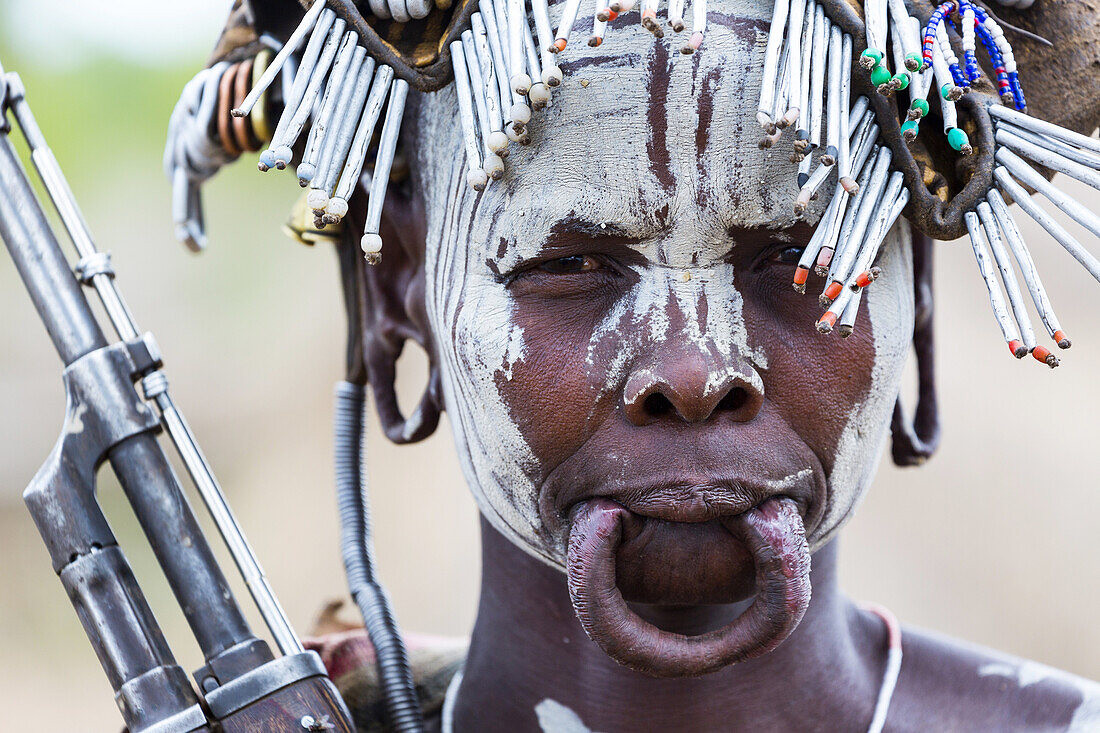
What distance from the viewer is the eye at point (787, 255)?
1.25 m

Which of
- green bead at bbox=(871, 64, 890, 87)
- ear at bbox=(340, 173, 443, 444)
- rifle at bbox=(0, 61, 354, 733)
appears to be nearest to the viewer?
green bead at bbox=(871, 64, 890, 87)

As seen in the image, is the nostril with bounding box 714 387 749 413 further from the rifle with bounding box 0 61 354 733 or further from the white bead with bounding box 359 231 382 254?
the rifle with bounding box 0 61 354 733

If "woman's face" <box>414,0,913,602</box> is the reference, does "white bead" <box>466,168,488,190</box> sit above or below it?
above

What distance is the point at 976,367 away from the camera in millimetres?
5078

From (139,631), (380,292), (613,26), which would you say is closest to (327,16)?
(613,26)

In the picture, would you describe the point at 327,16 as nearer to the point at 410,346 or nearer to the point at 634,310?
the point at 634,310

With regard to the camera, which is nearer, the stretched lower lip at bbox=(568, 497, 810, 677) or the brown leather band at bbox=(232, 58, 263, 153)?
the stretched lower lip at bbox=(568, 497, 810, 677)

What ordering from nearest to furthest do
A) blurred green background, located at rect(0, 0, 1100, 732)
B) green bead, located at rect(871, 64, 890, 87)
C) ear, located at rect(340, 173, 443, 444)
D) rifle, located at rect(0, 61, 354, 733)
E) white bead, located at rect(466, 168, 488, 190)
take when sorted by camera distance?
1. green bead, located at rect(871, 64, 890, 87)
2. white bead, located at rect(466, 168, 488, 190)
3. rifle, located at rect(0, 61, 354, 733)
4. ear, located at rect(340, 173, 443, 444)
5. blurred green background, located at rect(0, 0, 1100, 732)

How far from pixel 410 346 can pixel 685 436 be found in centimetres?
542

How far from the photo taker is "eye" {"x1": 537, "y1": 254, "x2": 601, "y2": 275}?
1.26 metres

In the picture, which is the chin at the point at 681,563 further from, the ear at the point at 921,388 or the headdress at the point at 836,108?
the ear at the point at 921,388

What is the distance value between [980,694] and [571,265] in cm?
82

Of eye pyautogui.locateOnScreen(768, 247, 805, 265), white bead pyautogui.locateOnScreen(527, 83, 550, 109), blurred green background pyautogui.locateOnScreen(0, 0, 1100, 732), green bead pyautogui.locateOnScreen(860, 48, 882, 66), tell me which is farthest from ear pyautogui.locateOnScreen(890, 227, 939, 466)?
blurred green background pyautogui.locateOnScreen(0, 0, 1100, 732)

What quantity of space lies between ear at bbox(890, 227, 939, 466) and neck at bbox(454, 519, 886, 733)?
231mm
